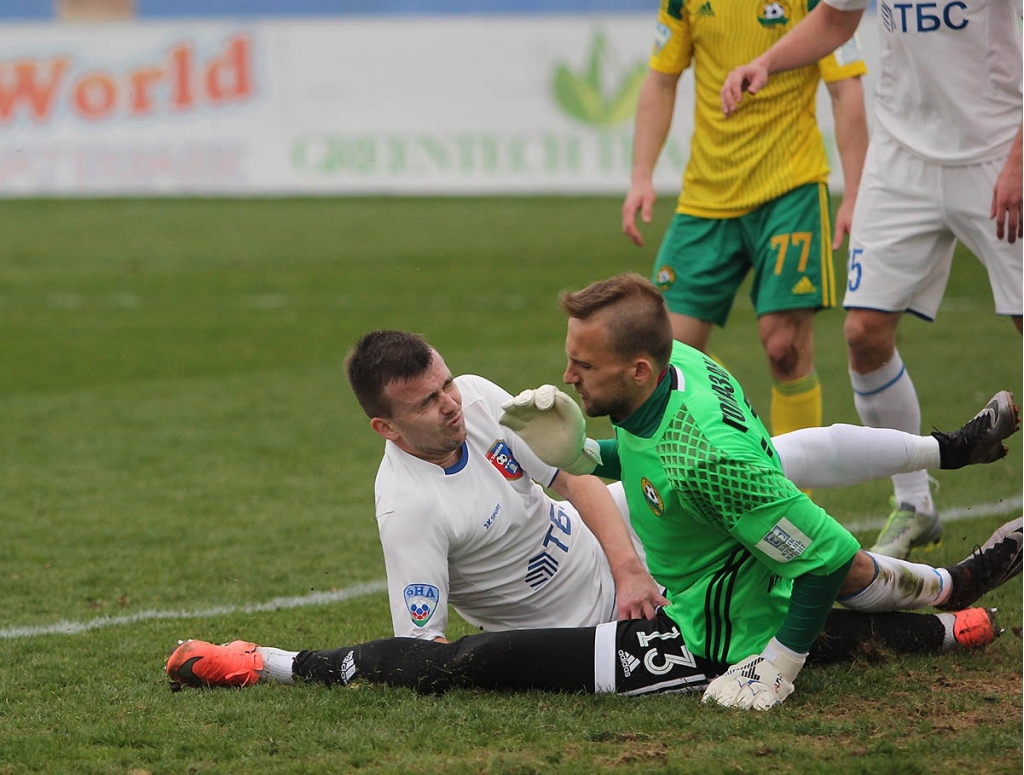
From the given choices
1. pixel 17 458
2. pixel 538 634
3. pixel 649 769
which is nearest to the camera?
pixel 649 769

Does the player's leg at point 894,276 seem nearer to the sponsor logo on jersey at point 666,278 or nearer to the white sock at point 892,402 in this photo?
the white sock at point 892,402

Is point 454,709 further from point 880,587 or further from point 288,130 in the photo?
point 288,130

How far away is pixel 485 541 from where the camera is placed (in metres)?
3.84

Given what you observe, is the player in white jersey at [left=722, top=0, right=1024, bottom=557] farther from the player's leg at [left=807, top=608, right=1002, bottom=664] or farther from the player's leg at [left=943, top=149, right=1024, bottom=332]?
the player's leg at [left=807, top=608, right=1002, bottom=664]

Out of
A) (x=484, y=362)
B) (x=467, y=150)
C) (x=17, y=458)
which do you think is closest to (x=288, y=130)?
(x=467, y=150)

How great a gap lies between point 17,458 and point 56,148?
14489 mm

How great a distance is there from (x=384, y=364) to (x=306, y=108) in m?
17.5

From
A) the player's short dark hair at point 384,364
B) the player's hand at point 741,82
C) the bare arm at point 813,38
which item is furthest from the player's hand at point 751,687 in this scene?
the bare arm at point 813,38

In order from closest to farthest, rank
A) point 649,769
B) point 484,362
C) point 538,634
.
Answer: point 649,769 → point 538,634 → point 484,362

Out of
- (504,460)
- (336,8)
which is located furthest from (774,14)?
(336,8)

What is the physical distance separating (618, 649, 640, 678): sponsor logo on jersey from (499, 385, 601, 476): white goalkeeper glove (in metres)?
0.50

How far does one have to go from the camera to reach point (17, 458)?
7117 mm

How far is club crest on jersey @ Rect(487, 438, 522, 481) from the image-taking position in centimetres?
392

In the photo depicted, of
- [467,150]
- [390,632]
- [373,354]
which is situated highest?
[467,150]
